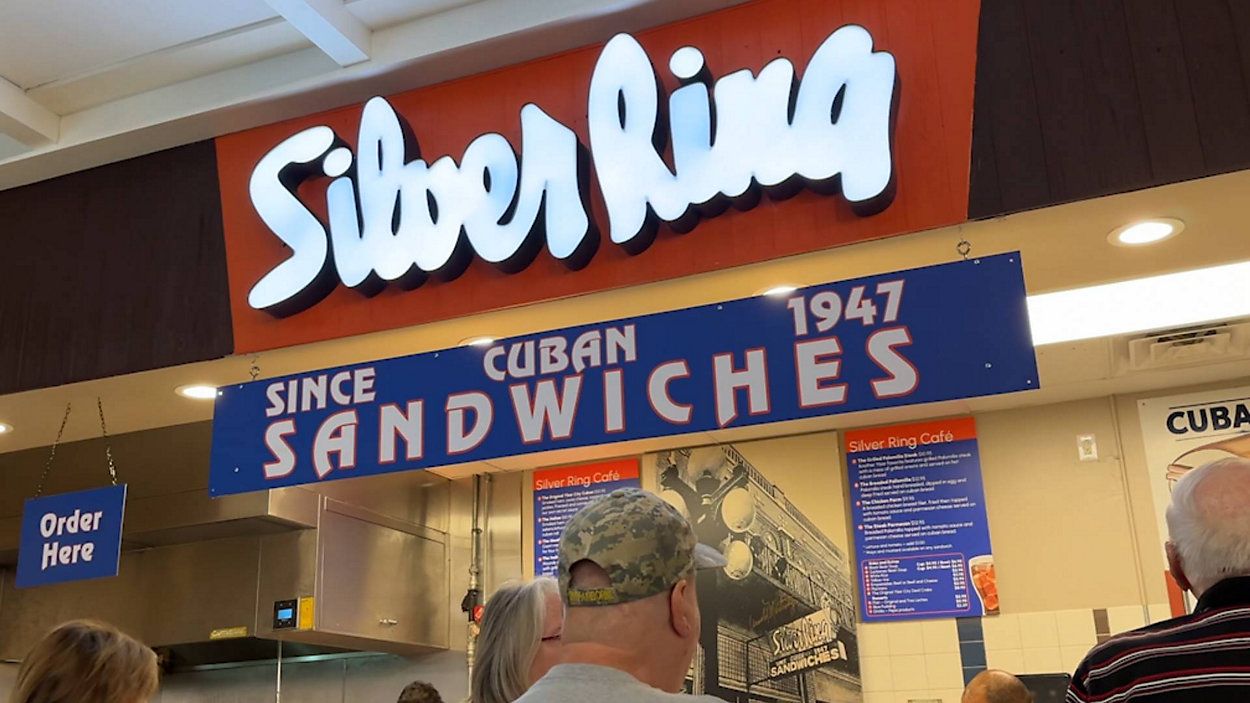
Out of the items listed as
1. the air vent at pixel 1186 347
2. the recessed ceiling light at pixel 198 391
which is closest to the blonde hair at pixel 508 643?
the recessed ceiling light at pixel 198 391

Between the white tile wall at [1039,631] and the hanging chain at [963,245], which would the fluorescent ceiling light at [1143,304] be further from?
the white tile wall at [1039,631]

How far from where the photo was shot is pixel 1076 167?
312 cm

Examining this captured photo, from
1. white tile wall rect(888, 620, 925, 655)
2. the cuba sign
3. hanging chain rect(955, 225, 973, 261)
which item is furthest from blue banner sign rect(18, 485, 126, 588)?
white tile wall rect(888, 620, 925, 655)

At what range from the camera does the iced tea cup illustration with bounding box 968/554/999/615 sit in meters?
4.84

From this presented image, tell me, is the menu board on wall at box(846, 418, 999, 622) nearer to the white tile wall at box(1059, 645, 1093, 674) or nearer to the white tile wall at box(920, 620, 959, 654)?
the white tile wall at box(920, 620, 959, 654)

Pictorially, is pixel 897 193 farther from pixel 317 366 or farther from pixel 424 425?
pixel 317 366

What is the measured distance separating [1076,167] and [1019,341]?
1.94 ft

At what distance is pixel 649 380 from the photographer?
3.25m

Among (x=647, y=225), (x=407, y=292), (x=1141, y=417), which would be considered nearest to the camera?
(x=647, y=225)

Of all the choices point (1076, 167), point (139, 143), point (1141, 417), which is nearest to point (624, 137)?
point (1076, 167)

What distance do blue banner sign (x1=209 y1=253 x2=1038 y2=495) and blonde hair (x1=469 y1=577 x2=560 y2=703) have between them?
85cm

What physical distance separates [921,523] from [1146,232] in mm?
2071

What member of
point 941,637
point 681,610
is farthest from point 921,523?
point 681,610

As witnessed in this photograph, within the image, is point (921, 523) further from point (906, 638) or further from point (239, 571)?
point (239, 571)
